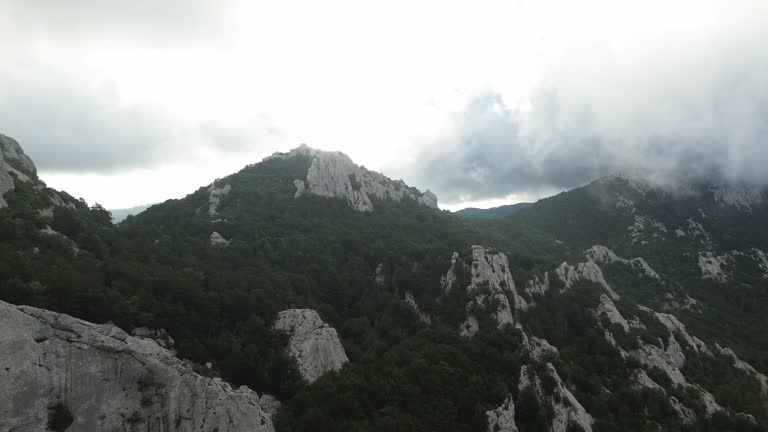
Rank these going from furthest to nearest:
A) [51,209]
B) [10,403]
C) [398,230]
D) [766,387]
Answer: [398,230] < [766,387] < [51,209] < [10,403]

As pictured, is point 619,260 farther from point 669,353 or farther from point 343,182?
point 343,182

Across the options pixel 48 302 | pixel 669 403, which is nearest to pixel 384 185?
pixel 669 403

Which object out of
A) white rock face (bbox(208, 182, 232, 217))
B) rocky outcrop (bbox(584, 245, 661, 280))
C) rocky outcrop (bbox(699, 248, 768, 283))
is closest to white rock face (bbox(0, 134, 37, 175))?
white rock face (bbox(208, 182, 232, 217))

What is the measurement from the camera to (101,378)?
21.6m

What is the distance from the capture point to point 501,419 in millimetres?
41781

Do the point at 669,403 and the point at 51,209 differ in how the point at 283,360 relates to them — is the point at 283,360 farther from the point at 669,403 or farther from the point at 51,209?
the point at 669,403

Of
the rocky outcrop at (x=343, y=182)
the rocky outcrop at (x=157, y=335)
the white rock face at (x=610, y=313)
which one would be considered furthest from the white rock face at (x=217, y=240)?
the white rock face at (x=610, y=313)

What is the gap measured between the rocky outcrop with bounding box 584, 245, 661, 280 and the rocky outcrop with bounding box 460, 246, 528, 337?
319ft

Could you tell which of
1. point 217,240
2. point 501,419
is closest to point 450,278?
point 501,419

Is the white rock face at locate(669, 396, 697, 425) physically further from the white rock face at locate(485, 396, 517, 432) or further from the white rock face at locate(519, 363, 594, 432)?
the white rock face at locate(485, 396, 517, 432)

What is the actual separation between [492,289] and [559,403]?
26.3m

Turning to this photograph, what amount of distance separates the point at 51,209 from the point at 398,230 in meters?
82.5

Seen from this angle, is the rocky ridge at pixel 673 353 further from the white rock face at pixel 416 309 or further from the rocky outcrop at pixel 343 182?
the rocky outcrop at pixel 343 182

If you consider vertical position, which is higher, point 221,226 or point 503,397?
point 221,226
